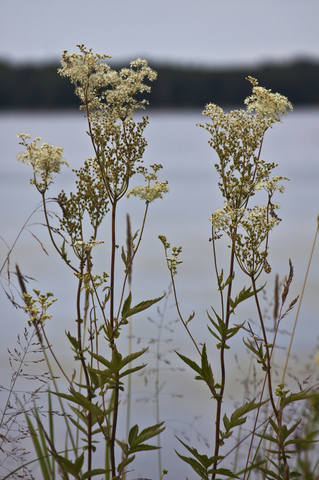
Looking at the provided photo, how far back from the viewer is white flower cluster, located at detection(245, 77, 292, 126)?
3.42 meters

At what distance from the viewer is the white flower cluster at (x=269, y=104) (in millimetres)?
3422

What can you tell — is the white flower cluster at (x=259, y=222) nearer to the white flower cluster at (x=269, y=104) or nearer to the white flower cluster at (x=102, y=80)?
the white flower cluster at (x=269, y=104)

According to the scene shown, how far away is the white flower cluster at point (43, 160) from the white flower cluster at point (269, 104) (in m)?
1.02

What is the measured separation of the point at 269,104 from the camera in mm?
3453

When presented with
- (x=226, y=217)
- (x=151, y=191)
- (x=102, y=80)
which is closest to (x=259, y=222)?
(x=226, y=217)

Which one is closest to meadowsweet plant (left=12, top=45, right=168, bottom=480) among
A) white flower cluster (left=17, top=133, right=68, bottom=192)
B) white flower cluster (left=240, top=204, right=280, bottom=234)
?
white flower cluster (left=17, top=133, right=68, bottom=192)

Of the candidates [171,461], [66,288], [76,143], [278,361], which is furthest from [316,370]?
[76,143]

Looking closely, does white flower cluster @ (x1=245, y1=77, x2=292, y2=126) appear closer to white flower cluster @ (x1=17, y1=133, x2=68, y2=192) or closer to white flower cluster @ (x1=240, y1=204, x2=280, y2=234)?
white flower cluster @ (x1=240, y1=204, x2=280, y2=234)

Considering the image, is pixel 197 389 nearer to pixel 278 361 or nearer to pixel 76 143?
pixel 278 361

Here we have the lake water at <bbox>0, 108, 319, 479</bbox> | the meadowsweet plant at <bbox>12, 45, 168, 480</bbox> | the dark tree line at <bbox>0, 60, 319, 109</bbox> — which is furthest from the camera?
the dark tree line at <bbox>0, 60, 319, 109</bbox>

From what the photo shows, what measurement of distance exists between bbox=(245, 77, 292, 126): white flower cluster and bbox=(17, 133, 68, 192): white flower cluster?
1.02 m

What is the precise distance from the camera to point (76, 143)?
2598 inches

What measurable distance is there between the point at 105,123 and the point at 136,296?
8197mm

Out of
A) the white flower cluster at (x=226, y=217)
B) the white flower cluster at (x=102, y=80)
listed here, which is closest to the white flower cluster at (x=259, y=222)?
the white flower cluster at (x=226, y=217)
